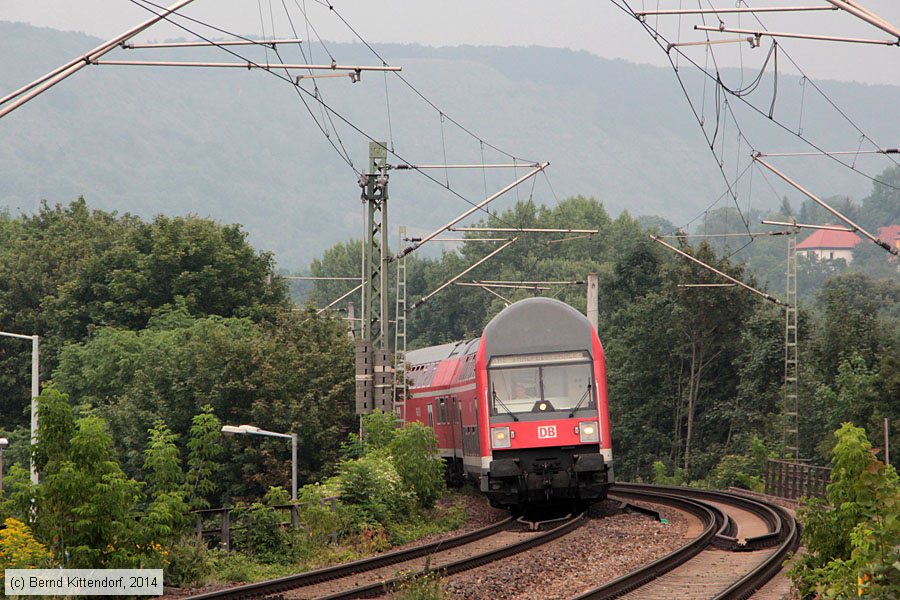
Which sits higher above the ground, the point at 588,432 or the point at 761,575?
the point at 588,432

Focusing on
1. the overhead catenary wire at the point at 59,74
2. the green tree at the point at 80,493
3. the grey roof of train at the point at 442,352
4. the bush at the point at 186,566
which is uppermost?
the overhead catenary wire at the point at 59,74

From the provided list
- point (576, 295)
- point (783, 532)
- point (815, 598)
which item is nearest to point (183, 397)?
point (783, 532)

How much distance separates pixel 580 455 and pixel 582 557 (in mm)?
4339

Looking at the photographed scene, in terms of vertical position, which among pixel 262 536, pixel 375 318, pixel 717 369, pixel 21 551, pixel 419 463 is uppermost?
pixel 375 318

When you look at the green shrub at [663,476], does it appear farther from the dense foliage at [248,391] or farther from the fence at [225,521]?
the fence at [225,521]

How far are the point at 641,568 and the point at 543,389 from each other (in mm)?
7193

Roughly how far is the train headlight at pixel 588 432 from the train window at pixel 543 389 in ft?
0.97

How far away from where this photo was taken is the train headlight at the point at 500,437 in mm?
22750

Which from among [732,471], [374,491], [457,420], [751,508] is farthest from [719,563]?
[732,471]

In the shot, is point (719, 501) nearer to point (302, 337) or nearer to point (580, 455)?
point (580, 455)

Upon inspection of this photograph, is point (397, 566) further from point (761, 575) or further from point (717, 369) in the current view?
point (717, 369)

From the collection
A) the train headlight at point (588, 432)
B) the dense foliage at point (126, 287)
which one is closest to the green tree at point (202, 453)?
the train headlight at point (588, 432)

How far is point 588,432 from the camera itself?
2272cm

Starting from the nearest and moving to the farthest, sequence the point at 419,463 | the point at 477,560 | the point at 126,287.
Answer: the point at 477,560
the point at 419,463
the point at 126,287
